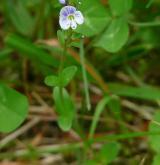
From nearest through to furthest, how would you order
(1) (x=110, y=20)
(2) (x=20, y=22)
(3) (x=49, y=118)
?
(1) (x=110, y=20)
(3) (x=49, y=118)
(2) (x=20, y=22)

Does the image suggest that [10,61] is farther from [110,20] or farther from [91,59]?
[110,20]

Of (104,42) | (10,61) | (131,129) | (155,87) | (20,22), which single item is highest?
(20,22)

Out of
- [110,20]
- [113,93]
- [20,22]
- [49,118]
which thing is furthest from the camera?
[20,22]

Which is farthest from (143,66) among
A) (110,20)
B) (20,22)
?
(20,22)

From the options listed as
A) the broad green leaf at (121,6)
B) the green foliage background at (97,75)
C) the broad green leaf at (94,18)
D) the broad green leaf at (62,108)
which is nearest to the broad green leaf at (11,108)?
the green foliage background at (97,75)

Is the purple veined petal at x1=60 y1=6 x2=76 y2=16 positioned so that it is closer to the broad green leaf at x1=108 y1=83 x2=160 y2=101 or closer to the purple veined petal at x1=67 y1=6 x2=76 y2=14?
the purple veined petal at x1=67 y1=6 x2=76 y2=14

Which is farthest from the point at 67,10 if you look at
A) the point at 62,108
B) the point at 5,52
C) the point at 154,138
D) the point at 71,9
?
the point at 5,52

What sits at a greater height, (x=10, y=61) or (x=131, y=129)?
(x=10, y=61)
